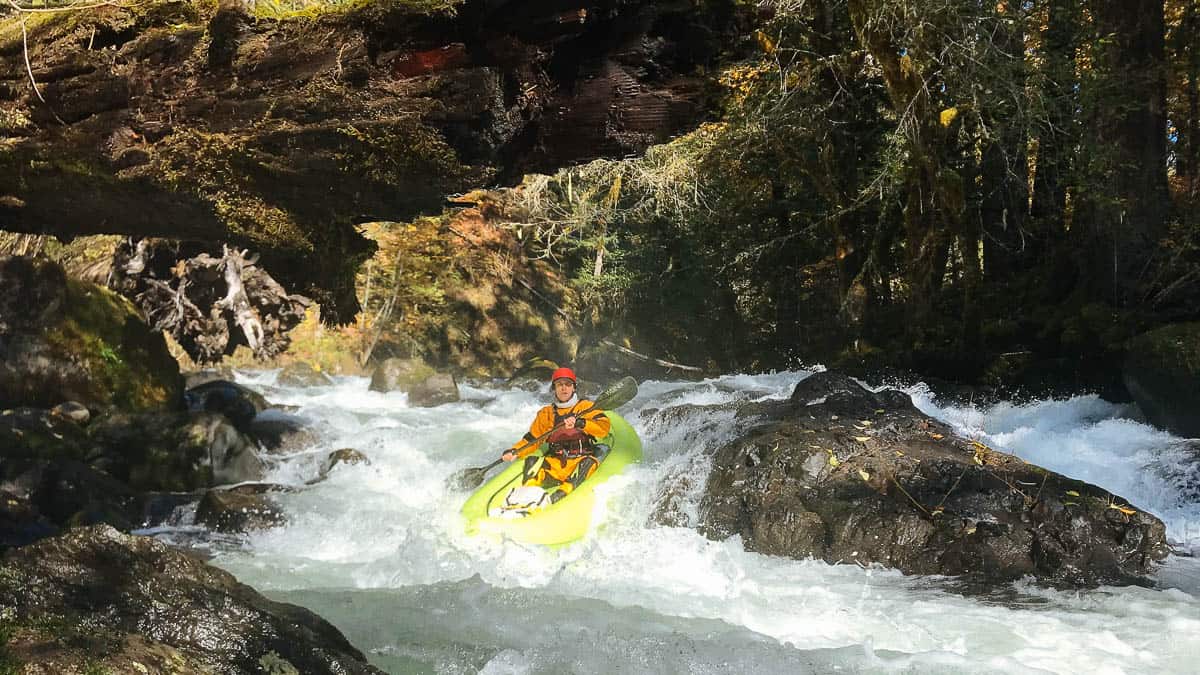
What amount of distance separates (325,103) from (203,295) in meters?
9.94

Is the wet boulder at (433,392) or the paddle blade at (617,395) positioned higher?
the paddle blade at (617,395)

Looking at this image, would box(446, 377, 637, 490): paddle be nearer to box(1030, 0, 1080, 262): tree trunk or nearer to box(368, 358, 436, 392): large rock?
box(1030, 0, 1080, 262): tree trunk

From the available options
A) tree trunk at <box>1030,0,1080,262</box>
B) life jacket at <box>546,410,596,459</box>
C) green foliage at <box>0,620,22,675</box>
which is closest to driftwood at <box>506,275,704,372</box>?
tree trunk at <box>1030,0,1080,262</box>

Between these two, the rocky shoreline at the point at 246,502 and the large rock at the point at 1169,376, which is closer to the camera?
the rocky shoreline at the point at 246,502

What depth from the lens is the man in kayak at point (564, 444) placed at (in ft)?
20.0

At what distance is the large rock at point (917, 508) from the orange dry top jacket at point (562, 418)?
35.7 inches

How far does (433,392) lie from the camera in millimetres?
12625

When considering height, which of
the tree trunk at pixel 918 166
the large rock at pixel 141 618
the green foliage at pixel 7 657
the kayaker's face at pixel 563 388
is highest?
the tree trunk at pixel 918 166

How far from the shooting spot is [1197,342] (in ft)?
22.4

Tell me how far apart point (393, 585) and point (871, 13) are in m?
6.53

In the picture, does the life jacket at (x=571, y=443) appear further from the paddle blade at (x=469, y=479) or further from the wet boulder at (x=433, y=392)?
the wet boulder at (x=433, y=392)

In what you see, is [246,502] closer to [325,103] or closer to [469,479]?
[469,479]

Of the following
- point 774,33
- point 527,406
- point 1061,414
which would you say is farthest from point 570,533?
point 774,33

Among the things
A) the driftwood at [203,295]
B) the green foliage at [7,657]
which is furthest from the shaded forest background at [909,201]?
the driftwood at [203,295]
